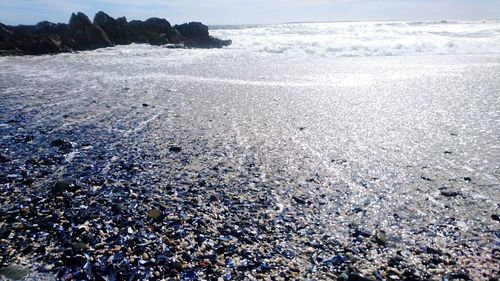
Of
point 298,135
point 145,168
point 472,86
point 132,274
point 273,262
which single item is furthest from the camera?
point 472,86

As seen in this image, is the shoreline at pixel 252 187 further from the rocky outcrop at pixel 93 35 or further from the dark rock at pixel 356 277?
the rocky outcrop at pixel 93 35

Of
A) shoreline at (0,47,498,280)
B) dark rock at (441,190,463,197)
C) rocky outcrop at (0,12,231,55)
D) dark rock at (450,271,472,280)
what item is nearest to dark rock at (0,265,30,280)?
shoreline at (0,47,498,280)

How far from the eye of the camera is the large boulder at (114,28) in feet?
82.9

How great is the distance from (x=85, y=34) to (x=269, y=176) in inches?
871

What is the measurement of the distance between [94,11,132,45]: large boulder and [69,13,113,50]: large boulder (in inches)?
71.4

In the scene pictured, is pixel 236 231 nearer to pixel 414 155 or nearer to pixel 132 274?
pixel 132 274

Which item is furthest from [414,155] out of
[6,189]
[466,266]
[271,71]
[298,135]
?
[271,71]

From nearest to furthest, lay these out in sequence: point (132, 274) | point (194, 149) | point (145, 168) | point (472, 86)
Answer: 1. point (132, 274)
2. point (145, 168)
3. point (194, 149)
4. point (472, 86)

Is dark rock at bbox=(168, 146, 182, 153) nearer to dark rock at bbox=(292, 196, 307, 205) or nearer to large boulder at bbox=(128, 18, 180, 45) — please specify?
dark rock at bbox=(292, 196, 307, 205)

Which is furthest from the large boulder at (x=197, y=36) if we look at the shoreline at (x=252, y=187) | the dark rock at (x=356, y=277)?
the dark rock at (x=356, y=277)

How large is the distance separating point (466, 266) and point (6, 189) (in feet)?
12.0

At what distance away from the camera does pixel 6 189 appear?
10.2ft

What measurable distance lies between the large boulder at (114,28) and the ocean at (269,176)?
19380mm

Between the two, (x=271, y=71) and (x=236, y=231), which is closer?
(x=236, y=231)
